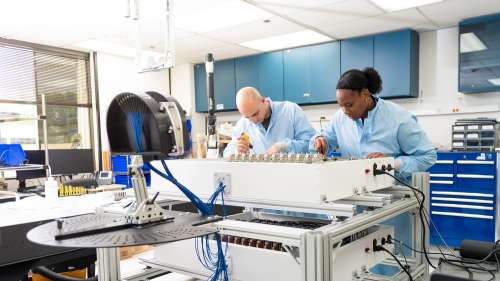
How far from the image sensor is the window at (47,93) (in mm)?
4515

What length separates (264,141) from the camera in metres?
→ 2.27

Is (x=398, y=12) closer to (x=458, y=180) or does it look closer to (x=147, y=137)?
(x=458, y=180)

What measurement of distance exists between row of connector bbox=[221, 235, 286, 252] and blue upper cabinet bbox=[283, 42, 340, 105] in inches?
148

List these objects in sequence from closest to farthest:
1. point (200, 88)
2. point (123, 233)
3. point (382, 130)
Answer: point (123, 233) → point (382, 130) → point (200, 88)

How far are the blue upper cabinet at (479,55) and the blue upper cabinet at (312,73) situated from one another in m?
1.35

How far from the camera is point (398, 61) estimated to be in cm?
420

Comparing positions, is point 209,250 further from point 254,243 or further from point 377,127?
point 377,127

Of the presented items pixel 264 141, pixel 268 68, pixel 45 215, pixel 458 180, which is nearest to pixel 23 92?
pixel 268 68

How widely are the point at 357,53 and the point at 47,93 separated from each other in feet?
12.9

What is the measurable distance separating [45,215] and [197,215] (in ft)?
3.86

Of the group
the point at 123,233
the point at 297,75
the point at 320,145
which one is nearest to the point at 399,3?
the point at 297,75

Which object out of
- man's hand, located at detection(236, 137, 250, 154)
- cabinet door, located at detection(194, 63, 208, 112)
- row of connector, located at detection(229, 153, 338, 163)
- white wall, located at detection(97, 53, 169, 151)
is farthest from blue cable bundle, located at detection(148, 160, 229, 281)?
cabinet door, located at detection(194, 63, 208, 112)

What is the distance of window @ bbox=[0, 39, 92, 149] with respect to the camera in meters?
4.51

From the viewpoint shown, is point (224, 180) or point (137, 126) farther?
point (224, 180)
